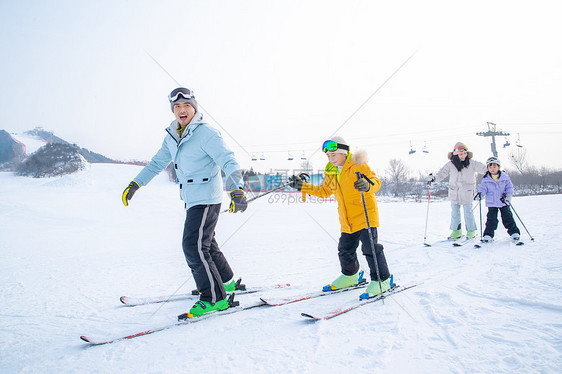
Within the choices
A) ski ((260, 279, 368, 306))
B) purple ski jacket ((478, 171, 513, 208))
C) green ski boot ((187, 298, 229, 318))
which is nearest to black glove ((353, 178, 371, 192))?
ski ((260, 279, 368, 306))

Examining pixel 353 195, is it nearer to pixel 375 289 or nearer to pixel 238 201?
pixel 375 289

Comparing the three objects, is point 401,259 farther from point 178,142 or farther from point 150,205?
point 150,205

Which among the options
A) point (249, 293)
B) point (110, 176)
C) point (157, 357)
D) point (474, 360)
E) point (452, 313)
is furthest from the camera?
point (110, 176)

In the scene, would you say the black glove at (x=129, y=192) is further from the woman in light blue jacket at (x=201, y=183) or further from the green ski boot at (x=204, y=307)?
the green ski boot at (x=204, y=307)

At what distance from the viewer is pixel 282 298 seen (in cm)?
295

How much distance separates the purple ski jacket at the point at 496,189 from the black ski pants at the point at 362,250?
166 inches

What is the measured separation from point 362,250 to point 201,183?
1.91m

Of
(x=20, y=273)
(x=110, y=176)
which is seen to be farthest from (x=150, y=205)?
(x=20, y=273)

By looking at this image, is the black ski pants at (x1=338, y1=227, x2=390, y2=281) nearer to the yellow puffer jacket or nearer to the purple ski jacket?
the yellow puffer jacket

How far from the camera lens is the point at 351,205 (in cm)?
316

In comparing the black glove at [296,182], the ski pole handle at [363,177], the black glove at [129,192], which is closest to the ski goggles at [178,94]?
the black glove at [129,192]

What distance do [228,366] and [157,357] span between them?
551 mm

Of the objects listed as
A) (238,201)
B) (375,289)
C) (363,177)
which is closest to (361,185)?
(363,177)

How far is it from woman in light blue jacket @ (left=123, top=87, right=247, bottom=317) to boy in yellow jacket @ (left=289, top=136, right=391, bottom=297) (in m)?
0.99
